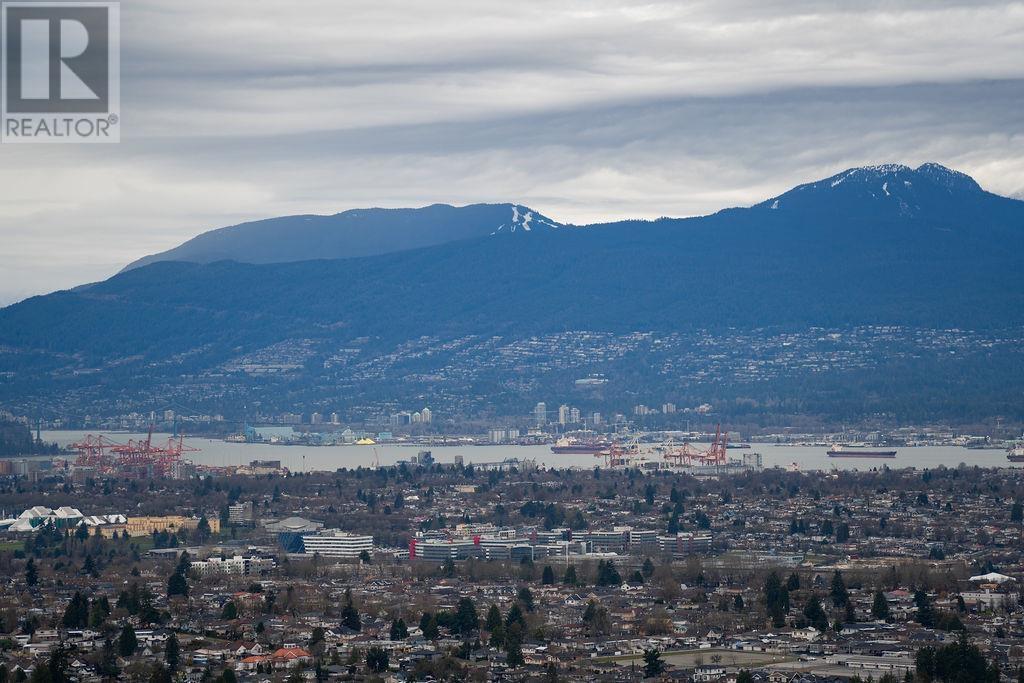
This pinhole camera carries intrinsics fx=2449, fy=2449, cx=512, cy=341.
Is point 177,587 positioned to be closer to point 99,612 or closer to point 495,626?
point 99,612

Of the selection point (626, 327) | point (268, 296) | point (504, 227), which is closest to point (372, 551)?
point (626, 327)

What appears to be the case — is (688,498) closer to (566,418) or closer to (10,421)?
(566,418)

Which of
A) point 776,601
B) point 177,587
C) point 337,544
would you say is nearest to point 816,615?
point 776,601

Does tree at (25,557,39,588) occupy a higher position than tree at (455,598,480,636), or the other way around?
tree at (25,557,39,588)

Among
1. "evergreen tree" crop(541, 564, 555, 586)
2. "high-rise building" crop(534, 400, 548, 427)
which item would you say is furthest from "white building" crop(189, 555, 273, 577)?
"high-rise building" crop(534, 400, 548, 427)

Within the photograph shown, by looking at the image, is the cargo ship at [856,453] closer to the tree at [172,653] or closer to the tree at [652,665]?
the tree at [652,665]

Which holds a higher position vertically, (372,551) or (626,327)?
(626,327)

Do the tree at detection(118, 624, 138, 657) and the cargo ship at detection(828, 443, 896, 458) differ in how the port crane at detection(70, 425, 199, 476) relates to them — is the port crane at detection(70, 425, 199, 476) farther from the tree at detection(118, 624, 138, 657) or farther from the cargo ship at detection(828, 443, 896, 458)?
the tree at detection(118, 624, 138, 657)
